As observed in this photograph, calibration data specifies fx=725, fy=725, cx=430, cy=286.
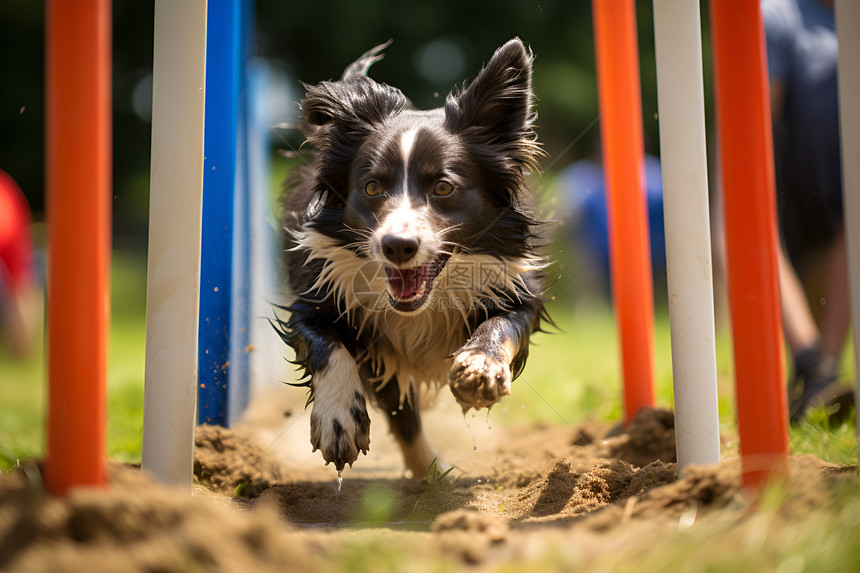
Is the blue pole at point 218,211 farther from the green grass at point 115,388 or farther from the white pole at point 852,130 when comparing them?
the white pole at point 852,130

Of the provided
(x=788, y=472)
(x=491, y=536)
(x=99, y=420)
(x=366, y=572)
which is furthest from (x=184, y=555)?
(x=788, y=472)

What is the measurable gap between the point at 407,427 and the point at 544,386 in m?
1.71

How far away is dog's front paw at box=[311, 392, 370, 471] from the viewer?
227 cm

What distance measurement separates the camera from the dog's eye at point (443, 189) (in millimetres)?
2691

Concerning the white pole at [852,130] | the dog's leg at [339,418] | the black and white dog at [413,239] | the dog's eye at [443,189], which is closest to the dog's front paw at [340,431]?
the dog's leg at [339,418]

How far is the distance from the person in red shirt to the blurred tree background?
35.9 inches

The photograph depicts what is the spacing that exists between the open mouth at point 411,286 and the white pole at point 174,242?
864mm

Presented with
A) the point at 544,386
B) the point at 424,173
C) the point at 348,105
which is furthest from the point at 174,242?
the point at 544,386

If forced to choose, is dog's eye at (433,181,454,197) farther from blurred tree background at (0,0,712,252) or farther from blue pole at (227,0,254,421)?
blue pole at (227,0,254,421)

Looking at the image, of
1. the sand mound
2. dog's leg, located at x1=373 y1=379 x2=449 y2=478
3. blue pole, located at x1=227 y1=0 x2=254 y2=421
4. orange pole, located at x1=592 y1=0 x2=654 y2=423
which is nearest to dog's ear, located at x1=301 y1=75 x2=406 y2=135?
blue pole, located at x1=227 y1=0 x2=254 y2=421

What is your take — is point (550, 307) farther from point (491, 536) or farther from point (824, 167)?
point (491, 536)

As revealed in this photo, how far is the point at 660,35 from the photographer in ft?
6.95

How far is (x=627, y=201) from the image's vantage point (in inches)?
121

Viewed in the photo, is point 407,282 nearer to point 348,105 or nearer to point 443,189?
point 443,189
